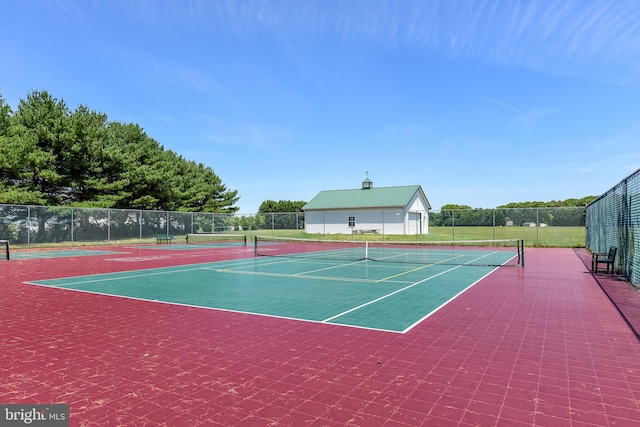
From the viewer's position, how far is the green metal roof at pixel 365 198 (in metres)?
37.4

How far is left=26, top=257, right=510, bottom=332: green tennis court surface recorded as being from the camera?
23.2 feet

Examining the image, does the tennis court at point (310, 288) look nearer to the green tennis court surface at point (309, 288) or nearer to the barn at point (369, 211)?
the green tennis court surface at point (309, 288)

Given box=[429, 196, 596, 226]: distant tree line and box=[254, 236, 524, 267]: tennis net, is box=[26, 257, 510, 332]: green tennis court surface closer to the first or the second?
box=[254, 236, 524, 267]: tennis net

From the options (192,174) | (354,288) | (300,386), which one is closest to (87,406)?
(300,386)

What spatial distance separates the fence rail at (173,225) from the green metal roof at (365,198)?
3980 mm

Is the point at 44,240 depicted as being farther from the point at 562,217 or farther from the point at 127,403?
the point at 562,217

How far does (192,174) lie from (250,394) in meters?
45.2

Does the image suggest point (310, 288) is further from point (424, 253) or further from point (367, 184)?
point (367, 184)

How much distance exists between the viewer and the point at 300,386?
12.7 feet

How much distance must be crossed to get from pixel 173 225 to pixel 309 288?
26491mm

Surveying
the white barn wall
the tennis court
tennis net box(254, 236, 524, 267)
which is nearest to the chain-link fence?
tennis net box(254, 236, 524, 267)

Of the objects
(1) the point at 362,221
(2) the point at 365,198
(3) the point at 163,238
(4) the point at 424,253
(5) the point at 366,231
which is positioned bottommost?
(4) the point at 424,253

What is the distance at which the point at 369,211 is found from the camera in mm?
37312

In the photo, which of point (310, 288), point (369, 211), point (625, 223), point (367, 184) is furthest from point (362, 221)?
point (310, 288)
